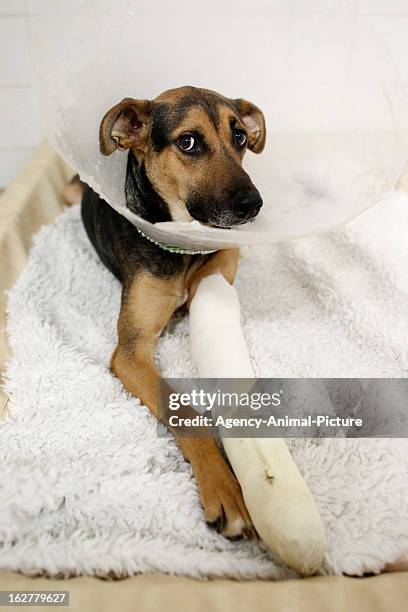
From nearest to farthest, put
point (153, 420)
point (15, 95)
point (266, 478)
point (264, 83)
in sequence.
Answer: point (266, 478)
point (153, 420)
point (264, 83)
point (15, 95)

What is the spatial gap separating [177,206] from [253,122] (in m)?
0.42

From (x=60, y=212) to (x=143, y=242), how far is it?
965 mm

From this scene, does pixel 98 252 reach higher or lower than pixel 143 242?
lower

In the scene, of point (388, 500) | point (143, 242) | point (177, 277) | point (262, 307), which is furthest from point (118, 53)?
point (388, 500)

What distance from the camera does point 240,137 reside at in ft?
5.46

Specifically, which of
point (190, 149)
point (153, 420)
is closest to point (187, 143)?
point (190, 149)

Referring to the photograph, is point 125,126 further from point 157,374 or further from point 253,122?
point 157,374

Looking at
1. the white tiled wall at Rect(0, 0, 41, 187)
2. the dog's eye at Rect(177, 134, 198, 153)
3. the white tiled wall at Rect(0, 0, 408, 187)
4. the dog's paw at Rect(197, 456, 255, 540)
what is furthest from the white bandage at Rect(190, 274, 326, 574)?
the white tiled wall at Rect(0, 0, 408, 187)

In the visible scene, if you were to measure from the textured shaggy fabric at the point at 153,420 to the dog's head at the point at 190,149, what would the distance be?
0.53 m

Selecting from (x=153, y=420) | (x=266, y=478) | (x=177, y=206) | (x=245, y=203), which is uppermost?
(x=245, y=203)

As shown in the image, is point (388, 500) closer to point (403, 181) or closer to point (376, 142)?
point (376, 142)

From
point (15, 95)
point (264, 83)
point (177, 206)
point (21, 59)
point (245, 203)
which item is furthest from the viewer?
point (15, 95)

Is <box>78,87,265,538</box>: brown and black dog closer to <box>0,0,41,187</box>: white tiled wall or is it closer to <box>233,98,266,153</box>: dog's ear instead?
<box>233,98,266,153</box>: dog's ear

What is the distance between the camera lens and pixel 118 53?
169 cm
